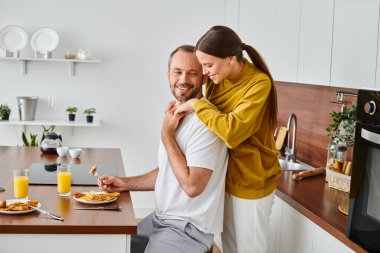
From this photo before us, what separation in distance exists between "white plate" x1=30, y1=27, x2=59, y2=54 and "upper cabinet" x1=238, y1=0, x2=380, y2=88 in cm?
180

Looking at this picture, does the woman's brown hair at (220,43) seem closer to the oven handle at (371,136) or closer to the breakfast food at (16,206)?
the oven handle at (371,136)

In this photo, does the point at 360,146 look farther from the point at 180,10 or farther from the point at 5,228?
the point at 180,10

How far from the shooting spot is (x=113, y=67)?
5.31 metres

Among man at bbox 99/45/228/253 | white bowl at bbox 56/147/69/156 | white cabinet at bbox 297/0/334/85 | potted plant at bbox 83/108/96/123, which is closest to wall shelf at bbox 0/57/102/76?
potted plant at bbox 83/108/96/123

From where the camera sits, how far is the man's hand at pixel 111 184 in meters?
2.59

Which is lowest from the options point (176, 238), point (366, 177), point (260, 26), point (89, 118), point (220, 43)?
point (176, 238)

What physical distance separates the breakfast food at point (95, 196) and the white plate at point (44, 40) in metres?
2.92

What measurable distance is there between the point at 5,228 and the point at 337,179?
1830mm

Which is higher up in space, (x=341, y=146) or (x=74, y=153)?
(x=341, y=146)

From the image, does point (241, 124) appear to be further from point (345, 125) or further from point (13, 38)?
point (13, 38)

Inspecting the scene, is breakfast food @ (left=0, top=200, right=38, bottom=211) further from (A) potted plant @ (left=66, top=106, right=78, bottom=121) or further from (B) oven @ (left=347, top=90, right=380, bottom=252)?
→ (A) potted plant @ (left=66, top=106, right=78, bottom=121)

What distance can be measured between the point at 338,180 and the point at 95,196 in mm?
1406

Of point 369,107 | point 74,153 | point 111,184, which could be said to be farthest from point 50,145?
point 369,107

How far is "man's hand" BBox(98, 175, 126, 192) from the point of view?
2588 millimetres
